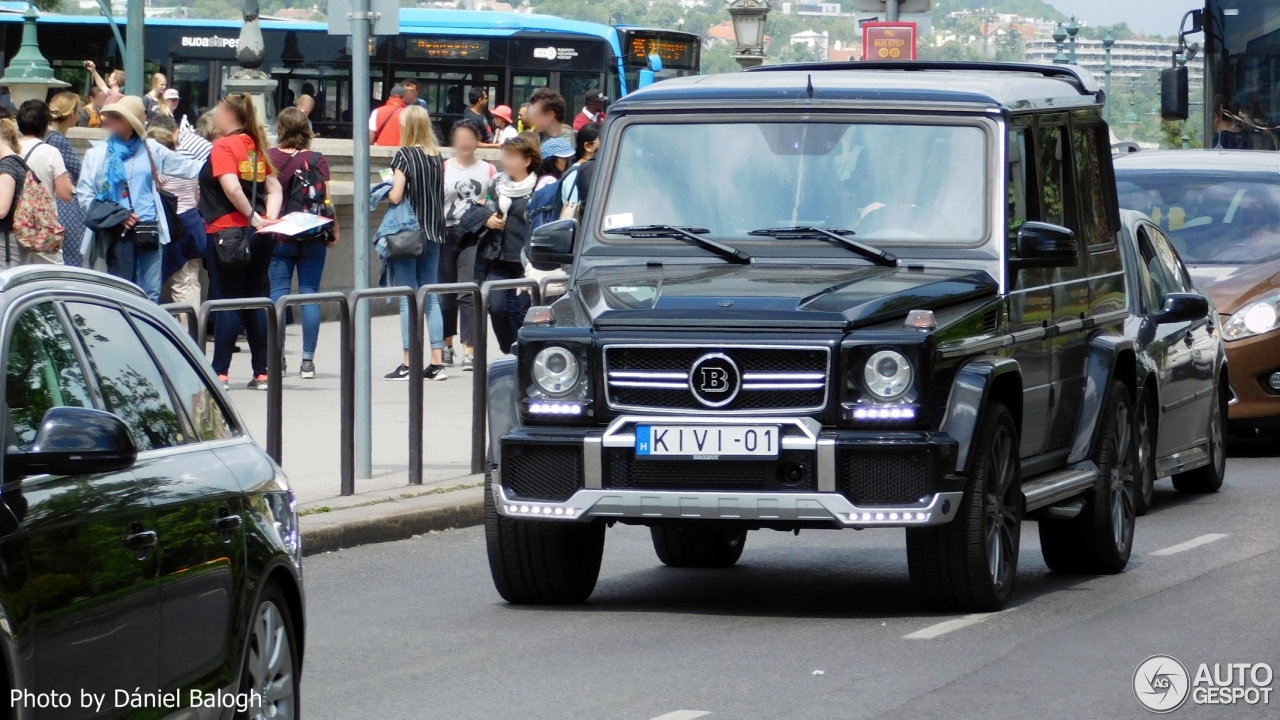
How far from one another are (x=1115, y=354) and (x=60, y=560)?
677 cm

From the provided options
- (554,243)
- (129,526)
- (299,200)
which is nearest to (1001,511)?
(554,243)

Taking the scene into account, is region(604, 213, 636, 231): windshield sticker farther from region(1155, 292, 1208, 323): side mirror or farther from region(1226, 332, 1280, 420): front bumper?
region(1226, 332, 1280, 420): front bumper

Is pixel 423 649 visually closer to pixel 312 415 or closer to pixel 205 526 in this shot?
pixel 205 526

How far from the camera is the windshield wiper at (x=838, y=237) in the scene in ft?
30.5

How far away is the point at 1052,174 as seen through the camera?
34.0 ft

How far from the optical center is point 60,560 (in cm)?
463

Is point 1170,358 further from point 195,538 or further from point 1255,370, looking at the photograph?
point 195,538

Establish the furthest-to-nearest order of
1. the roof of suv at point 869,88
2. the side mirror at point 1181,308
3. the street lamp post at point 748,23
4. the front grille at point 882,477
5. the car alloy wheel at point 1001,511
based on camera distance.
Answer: the street lamp post at point 748,23 → the side mirror at point 1181,308 → the roof of suv at point 869,88 → the car alloy wheel at point 1001,511 → the front grille at point 882,477

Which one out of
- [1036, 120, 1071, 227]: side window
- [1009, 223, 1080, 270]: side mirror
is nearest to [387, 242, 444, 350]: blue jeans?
[1036, 120, 1071, 227]: side window

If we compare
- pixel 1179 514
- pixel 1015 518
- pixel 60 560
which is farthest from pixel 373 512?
pixel 60 560

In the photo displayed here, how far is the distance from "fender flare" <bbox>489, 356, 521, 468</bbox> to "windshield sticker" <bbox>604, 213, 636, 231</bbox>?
1.06 metres

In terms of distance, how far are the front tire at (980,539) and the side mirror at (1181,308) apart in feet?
9.39

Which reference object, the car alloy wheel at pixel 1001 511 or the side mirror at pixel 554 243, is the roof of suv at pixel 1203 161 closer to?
the side mirror at pixel 554 243

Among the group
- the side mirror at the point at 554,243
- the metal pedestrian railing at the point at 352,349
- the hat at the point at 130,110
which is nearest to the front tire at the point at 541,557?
the side mirror at the point at 554,243
